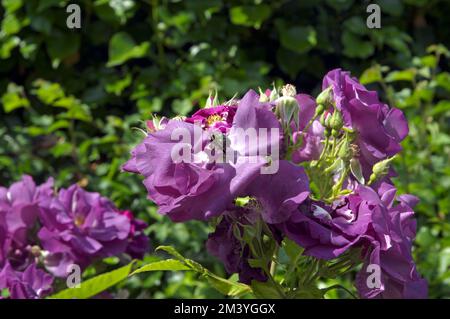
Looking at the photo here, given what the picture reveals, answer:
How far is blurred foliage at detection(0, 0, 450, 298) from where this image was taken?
2191 millimetres

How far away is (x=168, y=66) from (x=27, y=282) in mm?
1383

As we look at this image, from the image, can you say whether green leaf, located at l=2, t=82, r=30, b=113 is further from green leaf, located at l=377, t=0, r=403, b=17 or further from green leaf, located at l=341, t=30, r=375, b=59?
green leaf, located at l=377, t=0, r=403, b=17

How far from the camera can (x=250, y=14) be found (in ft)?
8.00

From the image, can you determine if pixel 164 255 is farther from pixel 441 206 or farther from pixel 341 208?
pixel 341 208

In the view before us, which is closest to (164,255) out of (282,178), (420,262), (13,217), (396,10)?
(420,262)

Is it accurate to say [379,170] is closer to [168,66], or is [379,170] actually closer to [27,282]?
[27,282]

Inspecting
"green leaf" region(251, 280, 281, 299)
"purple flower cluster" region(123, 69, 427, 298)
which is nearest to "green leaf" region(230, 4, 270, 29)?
"purple flower cluster" region(123, 69, 427, 298)

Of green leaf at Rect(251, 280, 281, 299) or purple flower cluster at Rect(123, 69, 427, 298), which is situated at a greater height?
purple flower cluster at Rect(123, 69, 427, 298)

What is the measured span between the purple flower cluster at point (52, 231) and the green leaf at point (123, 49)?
3.59 ft

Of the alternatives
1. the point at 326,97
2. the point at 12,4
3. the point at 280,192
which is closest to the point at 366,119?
the point at 326,97

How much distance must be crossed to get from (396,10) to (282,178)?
1764 millimetres

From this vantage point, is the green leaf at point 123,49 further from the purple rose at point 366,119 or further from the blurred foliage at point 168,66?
the purple rose at point 366,119

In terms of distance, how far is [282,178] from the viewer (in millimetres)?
821

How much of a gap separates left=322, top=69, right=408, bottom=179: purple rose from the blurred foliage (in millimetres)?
1110
